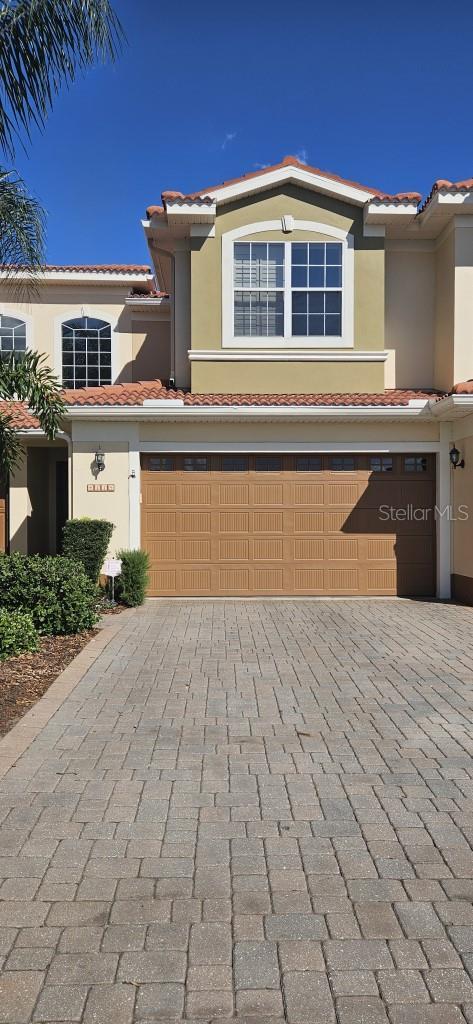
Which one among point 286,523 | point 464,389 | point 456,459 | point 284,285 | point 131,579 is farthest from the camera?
point 284,285

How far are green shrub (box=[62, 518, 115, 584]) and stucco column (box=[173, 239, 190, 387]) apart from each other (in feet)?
12.5

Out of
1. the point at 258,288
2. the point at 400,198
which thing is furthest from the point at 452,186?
the point at 258,288

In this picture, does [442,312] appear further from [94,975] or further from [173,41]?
[94,975]

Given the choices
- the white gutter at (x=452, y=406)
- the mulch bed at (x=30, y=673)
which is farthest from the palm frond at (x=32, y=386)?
the white gutter at (x=452, y=406)

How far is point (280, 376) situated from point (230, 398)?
4.56ft

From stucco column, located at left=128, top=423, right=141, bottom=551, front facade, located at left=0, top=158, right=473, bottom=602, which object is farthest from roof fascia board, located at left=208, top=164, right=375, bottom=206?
stucco column, located at left=128, top=423, right=141, bottom=551

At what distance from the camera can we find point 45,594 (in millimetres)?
8109

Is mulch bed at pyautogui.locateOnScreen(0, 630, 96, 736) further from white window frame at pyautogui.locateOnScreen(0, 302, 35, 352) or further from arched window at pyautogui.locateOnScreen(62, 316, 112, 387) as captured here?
white window frame at pyautogui.locateOnScreen(0, 302, 35, 352)

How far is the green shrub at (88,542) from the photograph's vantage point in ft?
36.5

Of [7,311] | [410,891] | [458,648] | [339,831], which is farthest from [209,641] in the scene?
[7,311]

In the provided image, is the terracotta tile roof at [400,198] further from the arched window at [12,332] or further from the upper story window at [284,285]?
the arched window at [12,332]

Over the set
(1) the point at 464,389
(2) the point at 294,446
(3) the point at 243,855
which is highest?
(1) the point at 464,389

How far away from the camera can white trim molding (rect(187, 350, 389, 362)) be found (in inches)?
501

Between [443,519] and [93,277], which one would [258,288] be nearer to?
[443,519]
